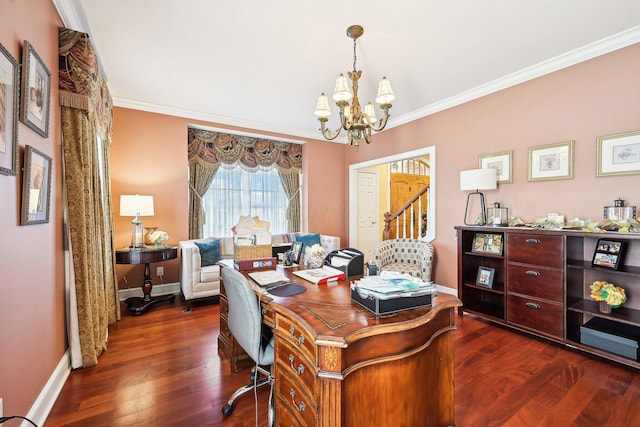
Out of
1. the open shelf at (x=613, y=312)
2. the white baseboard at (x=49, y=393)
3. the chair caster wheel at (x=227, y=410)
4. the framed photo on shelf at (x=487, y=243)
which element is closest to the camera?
the white baseboard at (x=49, y=393)

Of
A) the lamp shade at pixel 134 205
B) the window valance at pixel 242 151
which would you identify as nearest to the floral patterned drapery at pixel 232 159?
the window valance at pixel 242 151

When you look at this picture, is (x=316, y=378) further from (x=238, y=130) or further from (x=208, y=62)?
(x=238, y=130)

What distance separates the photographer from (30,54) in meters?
1.57

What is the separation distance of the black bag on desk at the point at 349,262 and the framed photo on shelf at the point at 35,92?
1.96m

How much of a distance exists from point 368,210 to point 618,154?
403cm

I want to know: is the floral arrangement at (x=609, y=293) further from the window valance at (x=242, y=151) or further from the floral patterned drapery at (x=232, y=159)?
the window valance at (x=242, y=151)

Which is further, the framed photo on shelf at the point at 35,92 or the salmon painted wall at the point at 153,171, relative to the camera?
the salmon painted wall at the point at 153,171

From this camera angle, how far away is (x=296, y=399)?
1.32m

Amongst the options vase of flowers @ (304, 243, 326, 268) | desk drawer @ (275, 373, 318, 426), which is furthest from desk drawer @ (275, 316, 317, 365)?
vase of flowers @ (304, 243, 326, 268)

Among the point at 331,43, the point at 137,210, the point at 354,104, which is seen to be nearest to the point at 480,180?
the point at 354,104

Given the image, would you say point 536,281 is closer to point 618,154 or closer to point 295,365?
point 618,154

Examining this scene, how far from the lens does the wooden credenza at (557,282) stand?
95.3 inches

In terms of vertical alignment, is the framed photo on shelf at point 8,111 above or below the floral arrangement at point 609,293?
above

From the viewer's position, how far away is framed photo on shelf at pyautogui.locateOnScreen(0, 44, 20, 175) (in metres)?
1.29
